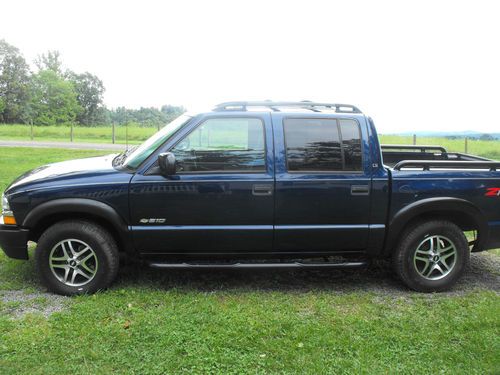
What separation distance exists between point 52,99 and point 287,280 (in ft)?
213

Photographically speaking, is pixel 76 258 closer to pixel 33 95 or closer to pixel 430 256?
pixel 430 256

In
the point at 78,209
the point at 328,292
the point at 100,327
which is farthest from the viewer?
the point at 328,292

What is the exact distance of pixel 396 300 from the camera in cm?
416

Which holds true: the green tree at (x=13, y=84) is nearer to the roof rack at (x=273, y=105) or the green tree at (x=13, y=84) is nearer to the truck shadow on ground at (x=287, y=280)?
the truck shadow on ground at (x=287, y=280)

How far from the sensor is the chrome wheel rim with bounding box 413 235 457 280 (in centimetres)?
433

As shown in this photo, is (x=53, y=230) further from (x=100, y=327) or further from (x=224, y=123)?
A: (x=224, y=123)

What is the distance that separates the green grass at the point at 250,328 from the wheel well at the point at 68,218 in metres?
0.51

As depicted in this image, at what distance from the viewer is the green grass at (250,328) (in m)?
3.06

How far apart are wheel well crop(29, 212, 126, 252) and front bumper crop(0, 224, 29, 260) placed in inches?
3.9

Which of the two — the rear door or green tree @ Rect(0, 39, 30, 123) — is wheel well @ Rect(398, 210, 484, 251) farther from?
green tree @ Rect(0, 39, 30, 123)

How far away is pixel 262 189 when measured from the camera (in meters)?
4.00

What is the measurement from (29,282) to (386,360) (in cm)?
342

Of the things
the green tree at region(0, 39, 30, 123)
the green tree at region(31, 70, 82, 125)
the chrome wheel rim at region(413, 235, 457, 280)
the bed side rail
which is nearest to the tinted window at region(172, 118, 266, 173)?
the bed side rail

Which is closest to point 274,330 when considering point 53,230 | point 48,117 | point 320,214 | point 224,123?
point 320,214
